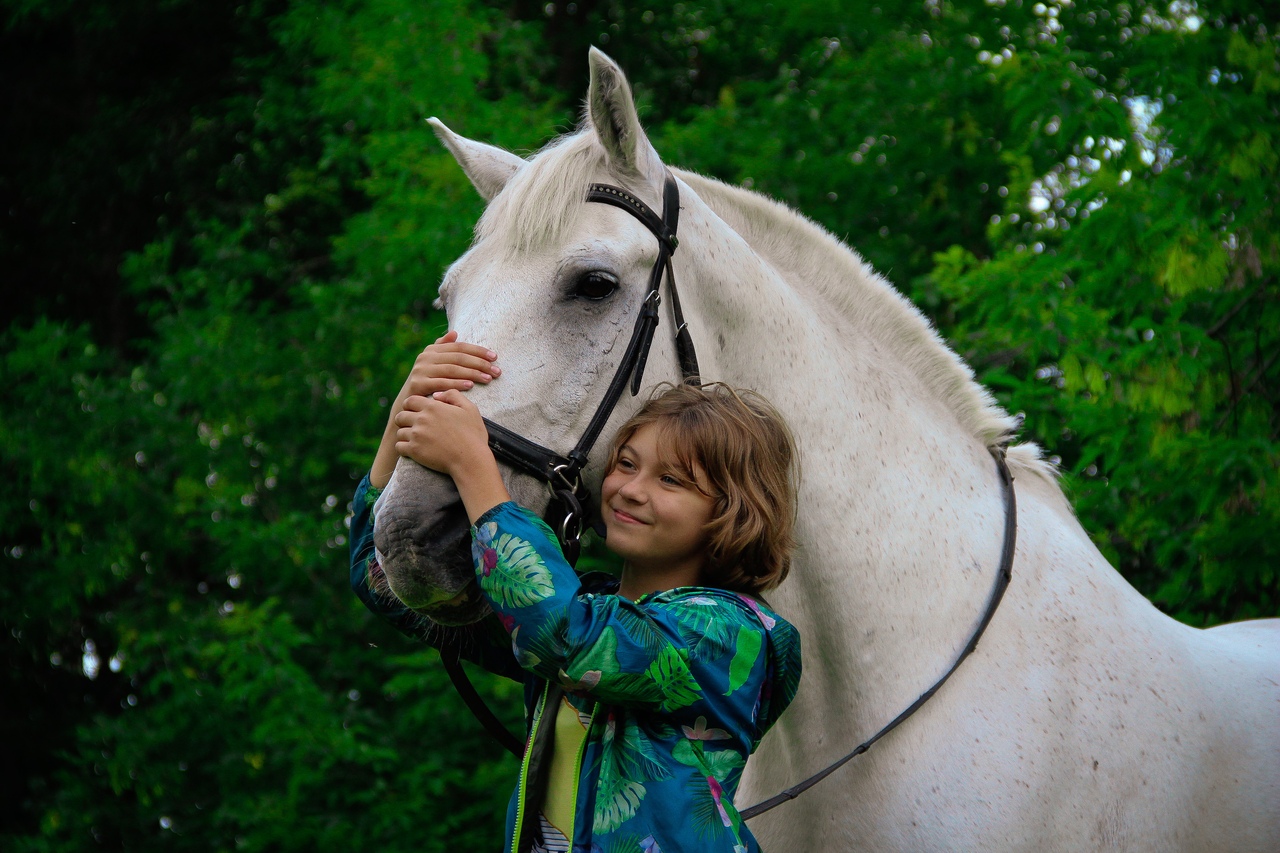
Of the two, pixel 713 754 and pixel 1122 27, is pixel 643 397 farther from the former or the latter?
pixel 1122 27

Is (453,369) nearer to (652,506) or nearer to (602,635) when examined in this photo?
(652,506)

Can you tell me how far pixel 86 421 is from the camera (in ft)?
21.6

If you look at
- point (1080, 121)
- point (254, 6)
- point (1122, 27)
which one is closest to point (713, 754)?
point (1080, 121)

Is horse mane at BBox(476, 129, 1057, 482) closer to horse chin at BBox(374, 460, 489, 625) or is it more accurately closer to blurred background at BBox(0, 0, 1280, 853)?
horse chin at BBox(374, 460, 489, 625)

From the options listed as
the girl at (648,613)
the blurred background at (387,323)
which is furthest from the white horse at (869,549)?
the blurred background at (387,323)

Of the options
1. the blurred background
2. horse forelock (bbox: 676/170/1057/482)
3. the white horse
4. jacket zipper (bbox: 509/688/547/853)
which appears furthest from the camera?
the blurred background

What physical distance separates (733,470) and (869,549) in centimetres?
51

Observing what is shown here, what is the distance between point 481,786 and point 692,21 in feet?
22.4

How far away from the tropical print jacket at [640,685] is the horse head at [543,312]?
141 millimetres

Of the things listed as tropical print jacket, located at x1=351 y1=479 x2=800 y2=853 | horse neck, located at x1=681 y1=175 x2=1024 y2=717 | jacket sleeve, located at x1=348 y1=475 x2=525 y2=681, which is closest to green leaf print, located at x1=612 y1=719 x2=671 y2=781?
tropical print jacket, located at x1=351 y1=479 x2=800 y2=853

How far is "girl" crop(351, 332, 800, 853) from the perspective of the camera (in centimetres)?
164

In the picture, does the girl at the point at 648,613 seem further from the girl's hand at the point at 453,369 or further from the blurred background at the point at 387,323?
the blurred background at the point at 387,323

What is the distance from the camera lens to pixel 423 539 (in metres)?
1.75

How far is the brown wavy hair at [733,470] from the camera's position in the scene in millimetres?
Result: 1847
